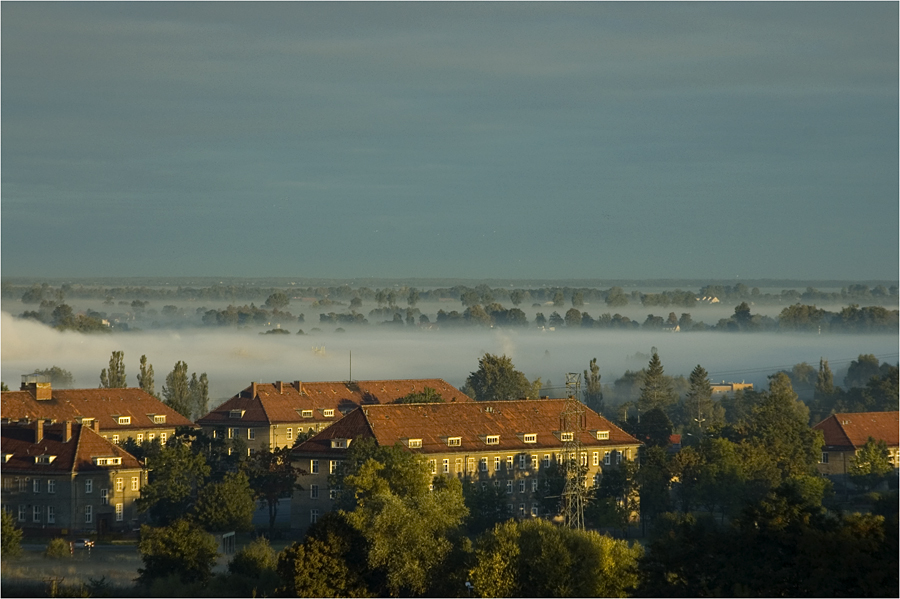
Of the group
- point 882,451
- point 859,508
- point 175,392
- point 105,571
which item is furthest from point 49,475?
point 175,392

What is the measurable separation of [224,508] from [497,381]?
10041 centimetres

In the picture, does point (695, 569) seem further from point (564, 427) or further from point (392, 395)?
point (392, 395)

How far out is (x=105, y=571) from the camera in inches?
3191

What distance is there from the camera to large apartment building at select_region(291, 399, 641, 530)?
10544cm

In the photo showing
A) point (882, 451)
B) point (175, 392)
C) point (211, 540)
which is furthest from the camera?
point (175, 392)

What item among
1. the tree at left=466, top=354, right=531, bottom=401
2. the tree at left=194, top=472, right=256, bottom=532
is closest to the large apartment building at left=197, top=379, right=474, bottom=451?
the tree at left=194, top=472, right=256, bottom=532

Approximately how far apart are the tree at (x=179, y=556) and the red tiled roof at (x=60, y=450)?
2655 centimetres

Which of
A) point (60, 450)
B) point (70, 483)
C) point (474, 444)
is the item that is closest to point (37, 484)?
point (70, 483)

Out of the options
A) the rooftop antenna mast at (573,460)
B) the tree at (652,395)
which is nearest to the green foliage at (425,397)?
the rooftop antenna mast at (573,460)

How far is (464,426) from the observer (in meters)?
111

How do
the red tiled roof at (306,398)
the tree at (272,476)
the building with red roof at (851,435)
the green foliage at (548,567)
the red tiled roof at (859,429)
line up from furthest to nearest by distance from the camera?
the red tiled roof at (306,398) → the red tiled roof at (859,429) → the building with red roof at (851,435) → the tree at (272,476) → the green foliage at (548,567)

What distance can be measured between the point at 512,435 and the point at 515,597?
44.0 meters

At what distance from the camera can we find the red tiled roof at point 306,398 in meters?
137

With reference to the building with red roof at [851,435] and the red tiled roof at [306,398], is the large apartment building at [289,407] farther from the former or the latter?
the building with red roof at [851,435]
